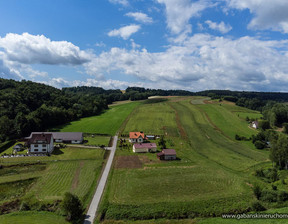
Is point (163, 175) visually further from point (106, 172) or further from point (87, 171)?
point (87, 171)

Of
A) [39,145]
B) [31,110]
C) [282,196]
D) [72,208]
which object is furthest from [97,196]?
[31,110]

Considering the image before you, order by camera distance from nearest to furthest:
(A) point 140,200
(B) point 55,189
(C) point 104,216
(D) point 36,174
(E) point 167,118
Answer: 1. (C) point 104,216
2. (A) point 140,200
3. (B) point 55,189
4. (D) point 36,174
5. (E) point 167,118

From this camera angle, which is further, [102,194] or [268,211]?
[102,194]

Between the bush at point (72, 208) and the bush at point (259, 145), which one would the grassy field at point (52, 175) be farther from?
the bush at point (259, 145)

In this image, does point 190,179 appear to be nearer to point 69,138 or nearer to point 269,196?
point 269,196

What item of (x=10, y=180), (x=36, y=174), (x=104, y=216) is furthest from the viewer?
(x=36, y=174)

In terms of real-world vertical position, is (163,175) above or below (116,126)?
below

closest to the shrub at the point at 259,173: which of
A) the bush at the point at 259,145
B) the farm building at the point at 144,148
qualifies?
the bush at the point at 259,145

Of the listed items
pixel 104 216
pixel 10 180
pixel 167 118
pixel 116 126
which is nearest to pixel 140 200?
pixel 104 216
